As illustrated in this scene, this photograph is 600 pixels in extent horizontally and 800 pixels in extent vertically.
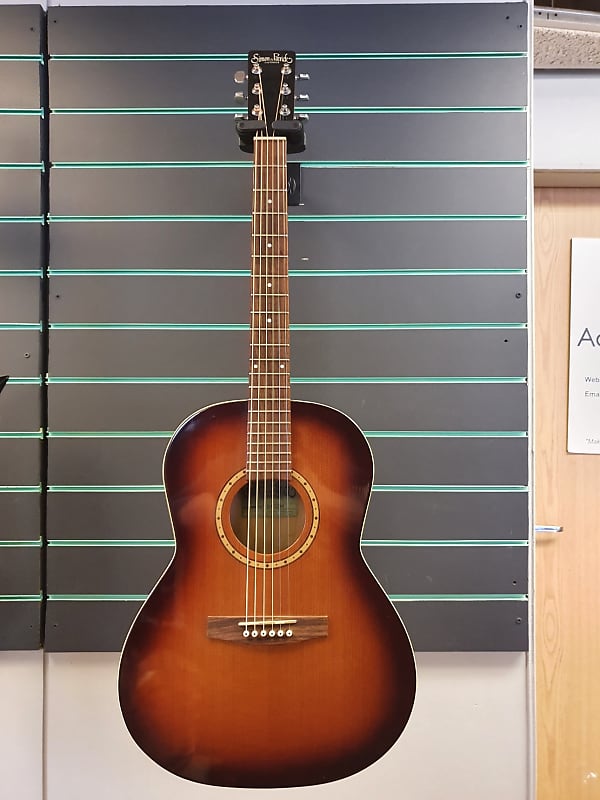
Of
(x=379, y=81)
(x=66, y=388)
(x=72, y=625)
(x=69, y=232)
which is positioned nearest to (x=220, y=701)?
(x=72, y=625)

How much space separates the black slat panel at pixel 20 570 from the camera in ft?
5.09

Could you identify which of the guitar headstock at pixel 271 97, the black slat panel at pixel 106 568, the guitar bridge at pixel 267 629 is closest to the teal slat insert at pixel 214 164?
the guitar headstock at pixel 271 97

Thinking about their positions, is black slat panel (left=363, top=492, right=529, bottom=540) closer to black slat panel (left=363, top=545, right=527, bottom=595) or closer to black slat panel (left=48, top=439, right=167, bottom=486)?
black slat panel (left=363, top=545, right=527, bottom=595)

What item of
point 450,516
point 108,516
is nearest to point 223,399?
point 108,516

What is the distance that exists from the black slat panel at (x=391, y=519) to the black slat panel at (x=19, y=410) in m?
0.21

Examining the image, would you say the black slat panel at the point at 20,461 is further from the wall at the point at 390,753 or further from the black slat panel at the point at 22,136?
the black slat panel at the point at 22,136

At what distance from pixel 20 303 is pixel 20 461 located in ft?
1.48

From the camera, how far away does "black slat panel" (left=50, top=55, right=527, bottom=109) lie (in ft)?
5.16

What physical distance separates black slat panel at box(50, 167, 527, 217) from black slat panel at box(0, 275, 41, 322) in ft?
0.77

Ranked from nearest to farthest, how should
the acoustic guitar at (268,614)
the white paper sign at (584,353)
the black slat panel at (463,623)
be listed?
the acoustic guitar at (268,614) → the black slat panel at (463,623) → the white paper sign at (584,353)

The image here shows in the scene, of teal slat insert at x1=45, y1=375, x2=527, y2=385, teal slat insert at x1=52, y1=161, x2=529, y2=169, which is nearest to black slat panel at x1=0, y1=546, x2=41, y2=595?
teal slat insert at x1=45, y1=375, x2=527, y2=385

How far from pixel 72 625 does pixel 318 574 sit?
782 millimetres

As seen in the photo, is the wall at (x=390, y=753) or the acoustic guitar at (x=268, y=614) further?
the wall at (x=390, y=753)

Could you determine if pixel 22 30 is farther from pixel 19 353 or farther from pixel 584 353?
pixel 584 353
